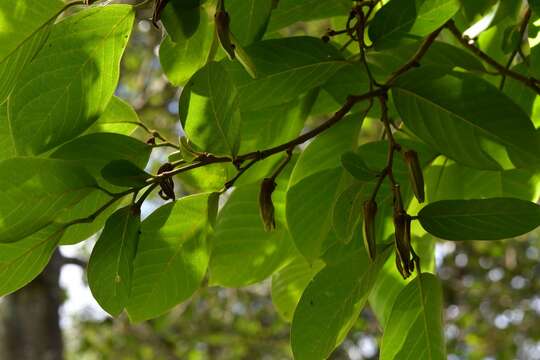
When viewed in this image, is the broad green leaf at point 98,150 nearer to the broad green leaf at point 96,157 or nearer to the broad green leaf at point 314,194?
the broad green leaf at point 96,157

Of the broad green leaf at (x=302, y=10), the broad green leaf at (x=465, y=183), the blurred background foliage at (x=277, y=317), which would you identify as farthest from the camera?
the blurred background foliage at (x=277, y=317)

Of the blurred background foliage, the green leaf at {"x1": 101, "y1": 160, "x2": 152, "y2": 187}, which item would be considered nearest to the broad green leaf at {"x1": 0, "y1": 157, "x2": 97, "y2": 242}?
the green leaf at {"x1": 101, "y1": 160, "x2": 152, "y2": 187}

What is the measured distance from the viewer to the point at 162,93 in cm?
454

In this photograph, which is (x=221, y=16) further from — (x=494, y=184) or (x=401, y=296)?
(x=494, y=184)

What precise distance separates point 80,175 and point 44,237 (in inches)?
Result: 3.4

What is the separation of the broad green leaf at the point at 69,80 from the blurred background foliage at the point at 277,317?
3.32m

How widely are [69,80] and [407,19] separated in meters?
0.34

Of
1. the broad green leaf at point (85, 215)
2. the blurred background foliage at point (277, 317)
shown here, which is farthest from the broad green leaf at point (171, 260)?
the blurred background foliage at point (277, 317)

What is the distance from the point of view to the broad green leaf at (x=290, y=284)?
109 centimetres

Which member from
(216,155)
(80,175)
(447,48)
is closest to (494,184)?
(447,48)

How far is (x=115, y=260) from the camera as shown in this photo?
77 centimetres

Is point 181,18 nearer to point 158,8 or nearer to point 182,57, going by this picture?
point 158,8

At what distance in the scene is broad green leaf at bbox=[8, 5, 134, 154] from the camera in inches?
29.8

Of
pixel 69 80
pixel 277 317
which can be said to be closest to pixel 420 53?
pixel 69 80
